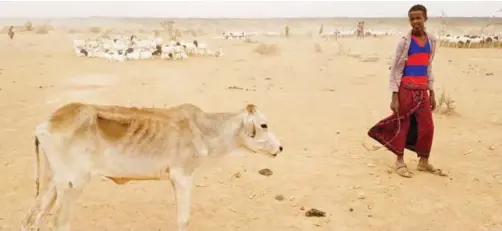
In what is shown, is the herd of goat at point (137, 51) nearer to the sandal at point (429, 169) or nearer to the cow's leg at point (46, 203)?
the sandal at point (429, 169)

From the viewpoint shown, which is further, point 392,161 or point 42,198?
point 392,161

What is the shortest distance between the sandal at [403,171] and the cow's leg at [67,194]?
3.75m

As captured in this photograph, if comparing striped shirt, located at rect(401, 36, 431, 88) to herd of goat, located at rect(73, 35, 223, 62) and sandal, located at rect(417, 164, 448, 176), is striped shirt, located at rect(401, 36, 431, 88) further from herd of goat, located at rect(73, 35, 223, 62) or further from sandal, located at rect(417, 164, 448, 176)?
herd of goat, located at rect(73, 35, 223, 62)

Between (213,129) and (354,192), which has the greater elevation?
(213,129)

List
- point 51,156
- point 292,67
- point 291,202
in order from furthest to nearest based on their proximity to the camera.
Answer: point 292,67 < point 291,202 < point 51,156

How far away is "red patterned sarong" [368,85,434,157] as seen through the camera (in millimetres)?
6207

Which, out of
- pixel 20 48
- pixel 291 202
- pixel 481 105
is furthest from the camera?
pixel 20 48

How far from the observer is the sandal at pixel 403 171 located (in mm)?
6361

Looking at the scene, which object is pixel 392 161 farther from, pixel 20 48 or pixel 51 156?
pixel 20 48

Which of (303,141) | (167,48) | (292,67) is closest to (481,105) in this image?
(303,141)

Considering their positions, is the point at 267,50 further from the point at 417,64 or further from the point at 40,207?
the point at 40,207

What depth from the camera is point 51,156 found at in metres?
4.04

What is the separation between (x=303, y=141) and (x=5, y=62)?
13541mm

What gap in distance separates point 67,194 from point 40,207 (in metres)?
0.51
